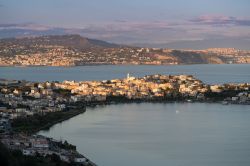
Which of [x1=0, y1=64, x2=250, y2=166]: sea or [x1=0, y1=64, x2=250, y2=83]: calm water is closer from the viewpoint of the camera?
[x1=0, y1=64, x2=250, y2=166]: sea

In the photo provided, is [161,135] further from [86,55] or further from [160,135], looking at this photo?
[86,55]

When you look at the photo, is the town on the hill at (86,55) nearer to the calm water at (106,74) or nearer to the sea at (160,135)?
the calm water at (106,74)

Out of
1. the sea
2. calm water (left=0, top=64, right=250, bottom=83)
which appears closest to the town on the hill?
calm water (left=0, top=64, right=250, bottom=83)

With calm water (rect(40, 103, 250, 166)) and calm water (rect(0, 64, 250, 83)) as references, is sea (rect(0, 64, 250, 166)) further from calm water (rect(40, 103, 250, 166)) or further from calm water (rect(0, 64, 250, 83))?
calm water (rect(0, 64, 250, 83))

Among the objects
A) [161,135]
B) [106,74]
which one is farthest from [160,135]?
[106,74]

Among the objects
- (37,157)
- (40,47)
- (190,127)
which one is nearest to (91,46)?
(40,47)

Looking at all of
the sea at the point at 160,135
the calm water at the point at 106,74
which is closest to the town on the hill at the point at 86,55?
the calm water at the point at 106,74

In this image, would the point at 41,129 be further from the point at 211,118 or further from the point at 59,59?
the point at 59,59
